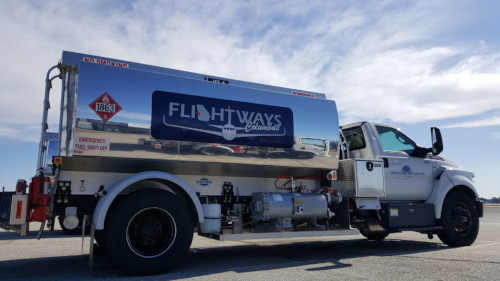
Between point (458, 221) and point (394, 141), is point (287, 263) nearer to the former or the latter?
point (394, 141)

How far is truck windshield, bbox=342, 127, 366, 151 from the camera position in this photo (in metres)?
8.72

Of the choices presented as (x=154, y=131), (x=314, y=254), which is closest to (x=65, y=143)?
(x=154, y=131)

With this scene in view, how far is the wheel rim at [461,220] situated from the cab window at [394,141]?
1705mm

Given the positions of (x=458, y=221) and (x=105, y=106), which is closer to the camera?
(x=105, y=106)

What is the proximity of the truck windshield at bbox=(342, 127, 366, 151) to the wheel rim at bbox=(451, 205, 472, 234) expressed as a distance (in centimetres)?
Answer: 271

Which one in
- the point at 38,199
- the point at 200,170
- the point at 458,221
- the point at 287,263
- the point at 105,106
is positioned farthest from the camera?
the point at 458,221

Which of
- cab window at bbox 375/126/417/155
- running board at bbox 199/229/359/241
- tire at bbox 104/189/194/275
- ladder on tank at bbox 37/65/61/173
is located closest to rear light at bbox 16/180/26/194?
ladder on tank at bbox 37/65/61/173

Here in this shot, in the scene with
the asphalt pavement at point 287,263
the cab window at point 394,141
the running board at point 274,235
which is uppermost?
the cab window at point 394,141

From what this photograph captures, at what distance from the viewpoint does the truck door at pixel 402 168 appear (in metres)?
8.59

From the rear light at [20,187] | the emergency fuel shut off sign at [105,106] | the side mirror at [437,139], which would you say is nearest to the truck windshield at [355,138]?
the side mirror at [437,139]

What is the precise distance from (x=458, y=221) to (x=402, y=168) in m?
1.82

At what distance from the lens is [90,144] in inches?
221

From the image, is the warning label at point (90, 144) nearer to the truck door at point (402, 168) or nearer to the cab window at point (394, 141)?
the truck door at point (402, 168)

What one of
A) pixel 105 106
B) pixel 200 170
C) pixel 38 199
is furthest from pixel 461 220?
pixel 38 199
